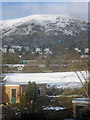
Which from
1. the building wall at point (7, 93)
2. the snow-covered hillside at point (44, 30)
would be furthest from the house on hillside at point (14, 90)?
the snow-covered hillside at point (44, 30)

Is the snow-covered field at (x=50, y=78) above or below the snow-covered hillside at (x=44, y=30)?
below

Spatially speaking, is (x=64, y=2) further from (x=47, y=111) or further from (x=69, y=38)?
(x=47, y=111)

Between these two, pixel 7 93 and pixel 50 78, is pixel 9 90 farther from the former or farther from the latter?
pixel 50 78

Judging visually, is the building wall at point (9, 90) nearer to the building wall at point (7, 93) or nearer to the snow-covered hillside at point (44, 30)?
the building wall at point (7, 93)

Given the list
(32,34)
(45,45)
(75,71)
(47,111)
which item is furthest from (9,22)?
(47,111)

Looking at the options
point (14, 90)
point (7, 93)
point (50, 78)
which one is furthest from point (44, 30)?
point (7, 93)

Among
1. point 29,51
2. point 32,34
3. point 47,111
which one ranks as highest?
point 32,34

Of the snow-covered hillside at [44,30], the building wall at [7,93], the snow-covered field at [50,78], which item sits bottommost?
the building wall at [7,93]
